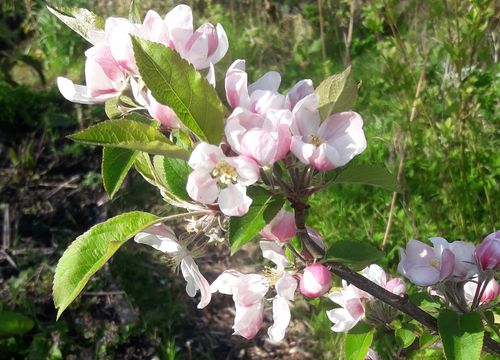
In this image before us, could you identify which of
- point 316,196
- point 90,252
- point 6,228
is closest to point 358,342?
point 90,252

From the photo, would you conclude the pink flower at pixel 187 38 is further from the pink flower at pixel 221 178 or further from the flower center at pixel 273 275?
the flower center at pixel 273 275

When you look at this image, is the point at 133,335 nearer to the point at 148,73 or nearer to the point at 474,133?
the point at 474,133

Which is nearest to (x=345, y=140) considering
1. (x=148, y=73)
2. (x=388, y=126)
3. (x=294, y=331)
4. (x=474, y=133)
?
(x=148, y=73)

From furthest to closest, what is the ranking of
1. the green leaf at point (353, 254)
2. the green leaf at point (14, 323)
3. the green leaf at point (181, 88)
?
the green leaf at point (14, 323) < the green leaf at point (353, 254) < the green leaf at point (181, 88)

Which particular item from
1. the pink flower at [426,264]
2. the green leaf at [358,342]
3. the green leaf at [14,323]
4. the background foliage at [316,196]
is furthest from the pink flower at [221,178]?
the green leaf at [14,323]

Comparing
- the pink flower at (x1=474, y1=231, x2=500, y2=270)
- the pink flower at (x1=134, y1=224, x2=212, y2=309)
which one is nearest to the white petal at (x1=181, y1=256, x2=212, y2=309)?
the pink flower at (x1=134, y1=224, x2=212, y2=309)

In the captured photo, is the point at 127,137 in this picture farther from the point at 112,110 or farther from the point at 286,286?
the point at 286,286
